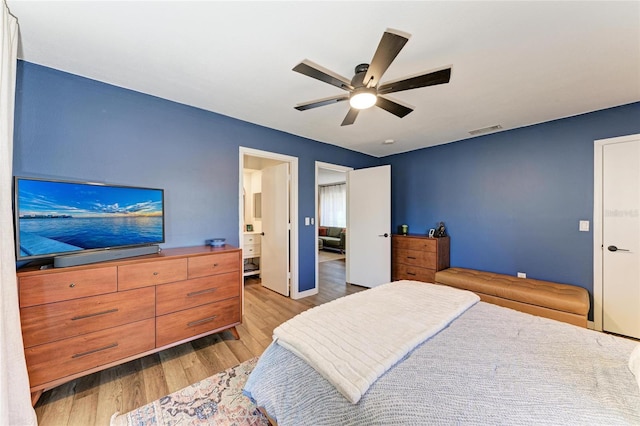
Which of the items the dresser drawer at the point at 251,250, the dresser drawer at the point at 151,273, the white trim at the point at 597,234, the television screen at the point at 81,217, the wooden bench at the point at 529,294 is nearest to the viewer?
the television screen at the point at 81,217

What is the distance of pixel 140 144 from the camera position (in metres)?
2.30

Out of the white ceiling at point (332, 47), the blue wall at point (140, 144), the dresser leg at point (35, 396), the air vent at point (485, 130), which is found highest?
the air vent at point (485, 130)

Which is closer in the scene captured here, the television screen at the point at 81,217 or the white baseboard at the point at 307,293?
the television screen at the point at 81,217

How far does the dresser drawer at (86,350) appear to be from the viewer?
1539 millimetres

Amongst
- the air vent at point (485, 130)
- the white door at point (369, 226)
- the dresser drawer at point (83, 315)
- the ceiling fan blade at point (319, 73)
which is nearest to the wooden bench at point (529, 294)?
the white door at point (369, 226)

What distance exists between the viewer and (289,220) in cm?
364

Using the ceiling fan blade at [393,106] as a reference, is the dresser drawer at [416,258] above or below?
below

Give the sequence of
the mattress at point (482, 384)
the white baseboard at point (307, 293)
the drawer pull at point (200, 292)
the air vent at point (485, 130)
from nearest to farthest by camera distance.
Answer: the mattress at point (482, 384), the drawer pull at point (200, 292), the air vent at point (485, 130), the white baseboard at point (307, 293)

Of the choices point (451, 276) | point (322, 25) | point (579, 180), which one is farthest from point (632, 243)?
point (322, 25)

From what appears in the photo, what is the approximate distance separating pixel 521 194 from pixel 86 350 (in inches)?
188

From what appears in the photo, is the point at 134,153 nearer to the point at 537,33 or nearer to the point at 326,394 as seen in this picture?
the point at 326,394

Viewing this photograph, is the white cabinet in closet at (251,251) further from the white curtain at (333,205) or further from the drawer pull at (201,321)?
the white curtain at (333,205)

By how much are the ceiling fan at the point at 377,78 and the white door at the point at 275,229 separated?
6.21ft

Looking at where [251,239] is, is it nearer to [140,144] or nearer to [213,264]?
[213,264]
